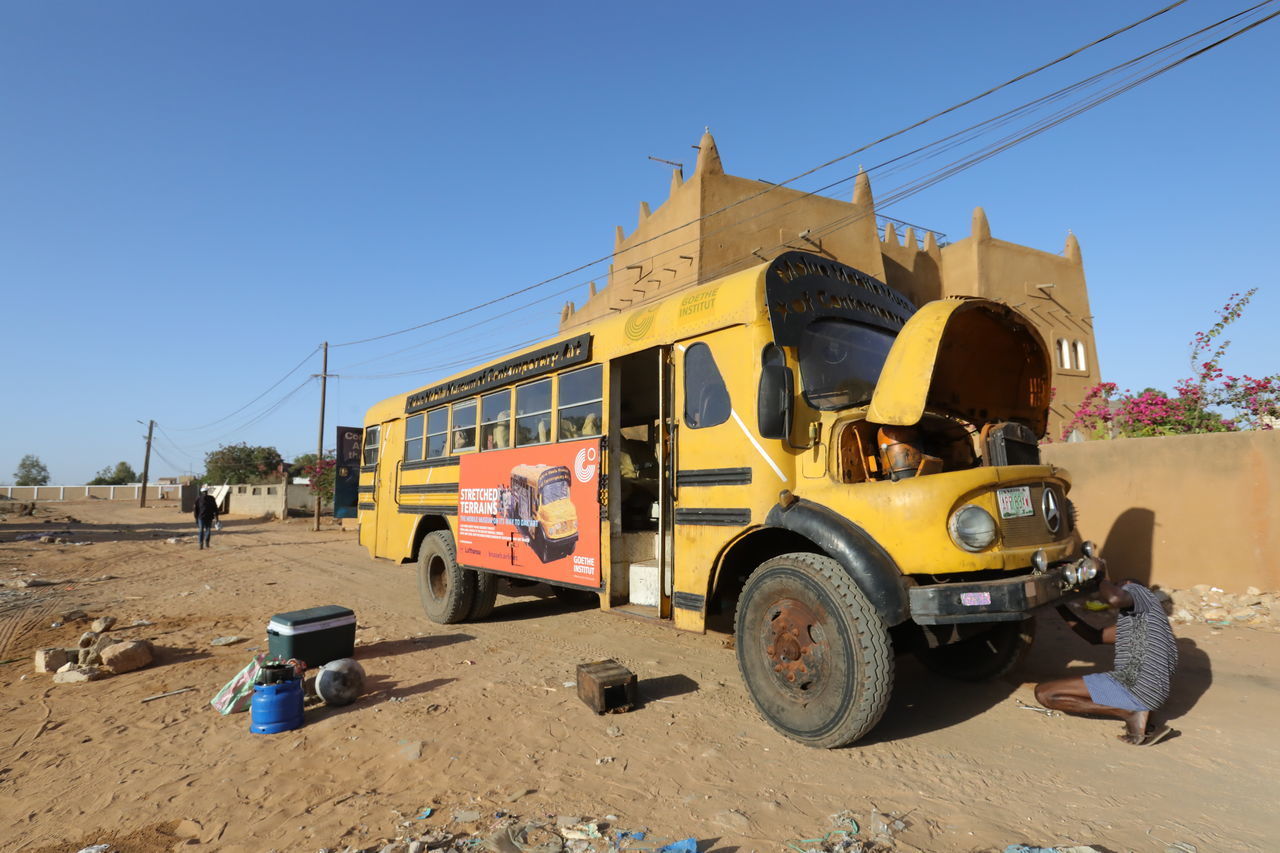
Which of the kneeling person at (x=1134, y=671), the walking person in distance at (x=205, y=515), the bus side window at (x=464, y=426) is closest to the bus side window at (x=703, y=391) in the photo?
the kneeling person at (x=1134, y=671)

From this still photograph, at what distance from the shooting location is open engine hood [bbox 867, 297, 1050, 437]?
370 centimetres

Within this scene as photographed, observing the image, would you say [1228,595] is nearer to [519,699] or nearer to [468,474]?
A: [519,699]

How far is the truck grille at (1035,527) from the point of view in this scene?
11.9 ft

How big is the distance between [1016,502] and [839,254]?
1856 centimetres

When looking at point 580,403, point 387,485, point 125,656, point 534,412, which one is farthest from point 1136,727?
point 387,485

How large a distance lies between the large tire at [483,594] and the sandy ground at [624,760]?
3.84 ft

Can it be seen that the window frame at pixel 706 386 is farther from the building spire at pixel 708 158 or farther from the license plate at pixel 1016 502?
the building spire at pixel 708 158

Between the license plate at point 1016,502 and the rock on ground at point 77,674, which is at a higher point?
the license plate at point 1016,502

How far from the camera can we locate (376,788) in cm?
362

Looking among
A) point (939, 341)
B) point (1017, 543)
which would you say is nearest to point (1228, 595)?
point (1017, 543)

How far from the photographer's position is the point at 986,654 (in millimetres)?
5098

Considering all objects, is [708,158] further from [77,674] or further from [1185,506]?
[77,674]

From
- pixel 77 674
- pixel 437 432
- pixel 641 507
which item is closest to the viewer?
pixel 77 674

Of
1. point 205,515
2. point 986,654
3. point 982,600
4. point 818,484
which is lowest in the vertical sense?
point 986,654
